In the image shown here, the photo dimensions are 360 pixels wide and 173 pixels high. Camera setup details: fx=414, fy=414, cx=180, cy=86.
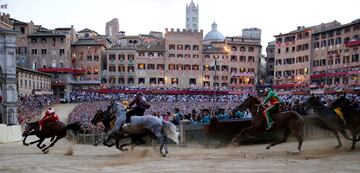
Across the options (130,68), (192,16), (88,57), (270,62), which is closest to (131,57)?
(130,68)

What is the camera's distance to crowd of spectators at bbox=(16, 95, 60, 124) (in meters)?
50.2

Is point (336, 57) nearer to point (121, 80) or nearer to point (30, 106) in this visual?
point (121, 80)

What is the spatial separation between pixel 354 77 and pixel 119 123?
187 feet

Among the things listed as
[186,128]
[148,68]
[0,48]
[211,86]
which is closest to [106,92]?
[148,68]

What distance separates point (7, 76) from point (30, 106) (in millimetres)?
12780

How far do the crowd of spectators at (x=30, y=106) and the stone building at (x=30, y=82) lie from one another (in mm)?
2393

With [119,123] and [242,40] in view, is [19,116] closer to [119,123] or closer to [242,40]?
[119,123]

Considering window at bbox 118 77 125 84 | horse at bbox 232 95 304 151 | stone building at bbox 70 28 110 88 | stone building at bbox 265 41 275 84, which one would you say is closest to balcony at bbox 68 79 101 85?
stone building at bbox 70 28 110 88

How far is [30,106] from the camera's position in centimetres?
5606

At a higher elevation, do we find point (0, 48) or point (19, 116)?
point (0, 48)

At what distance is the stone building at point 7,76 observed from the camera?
43.9 m

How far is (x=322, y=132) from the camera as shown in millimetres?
21406

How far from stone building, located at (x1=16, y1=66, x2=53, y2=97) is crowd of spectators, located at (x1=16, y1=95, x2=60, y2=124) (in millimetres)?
2393

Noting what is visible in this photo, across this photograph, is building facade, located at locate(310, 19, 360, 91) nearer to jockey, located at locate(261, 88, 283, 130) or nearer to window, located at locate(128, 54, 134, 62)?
window, located at locate(128, 54, 134, 62)
